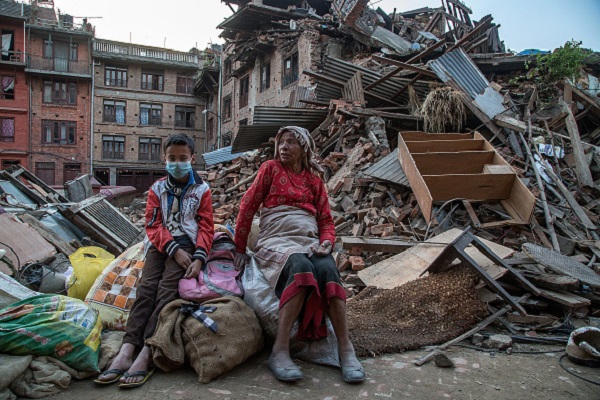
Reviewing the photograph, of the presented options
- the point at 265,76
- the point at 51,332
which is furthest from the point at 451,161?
the point at 265,76

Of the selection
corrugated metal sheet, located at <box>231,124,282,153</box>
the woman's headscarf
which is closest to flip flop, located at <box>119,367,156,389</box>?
the woman's headscarf

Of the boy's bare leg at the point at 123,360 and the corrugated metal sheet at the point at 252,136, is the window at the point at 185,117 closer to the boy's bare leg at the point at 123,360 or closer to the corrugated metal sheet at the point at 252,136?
the corrugated metal sheet at the point at 252,136

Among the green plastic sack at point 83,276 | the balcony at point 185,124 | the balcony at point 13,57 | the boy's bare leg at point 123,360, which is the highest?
the balcony at point 13,57

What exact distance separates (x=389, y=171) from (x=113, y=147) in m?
29.4

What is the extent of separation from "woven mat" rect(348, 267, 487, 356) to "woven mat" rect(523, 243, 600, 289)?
103 centimetres

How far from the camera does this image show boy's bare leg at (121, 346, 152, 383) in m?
2.38

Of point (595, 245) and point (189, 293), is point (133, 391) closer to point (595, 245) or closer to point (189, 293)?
point (189, 293)

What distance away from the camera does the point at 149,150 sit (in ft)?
107

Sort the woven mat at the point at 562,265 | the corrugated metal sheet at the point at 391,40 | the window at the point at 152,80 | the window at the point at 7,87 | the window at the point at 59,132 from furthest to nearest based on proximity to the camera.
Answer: the window at the point at 152,80, the window at the point at 59,132, the window at the point at 7,87, the corrugated metal sheet at the point at 391,40, the woven mat at the point at 562,265

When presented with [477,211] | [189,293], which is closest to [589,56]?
[477,211]

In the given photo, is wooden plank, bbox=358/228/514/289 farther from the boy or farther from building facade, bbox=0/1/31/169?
building facade, bbox=0/1/31/169

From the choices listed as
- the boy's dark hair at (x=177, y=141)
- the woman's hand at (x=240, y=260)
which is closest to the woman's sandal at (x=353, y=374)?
the woman's hand at (x=240, y=260)

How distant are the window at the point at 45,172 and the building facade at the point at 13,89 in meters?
0.82

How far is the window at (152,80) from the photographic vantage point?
108ft
